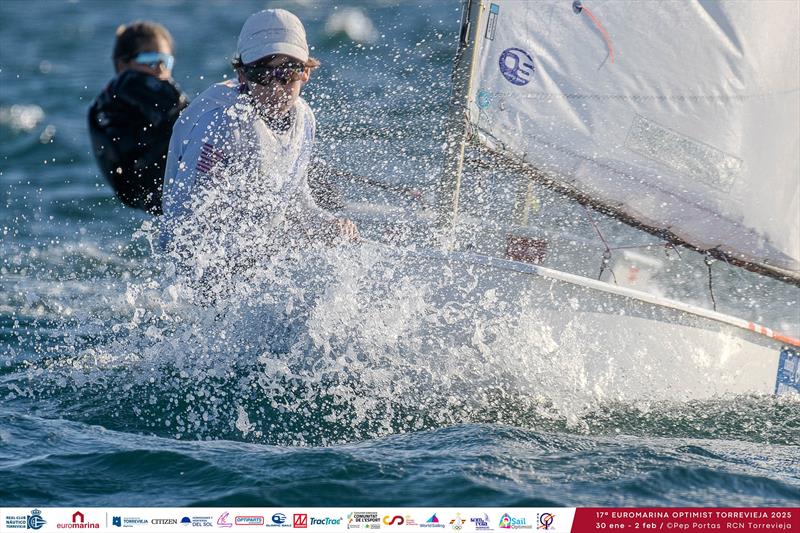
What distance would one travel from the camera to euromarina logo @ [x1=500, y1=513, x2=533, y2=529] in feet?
10.0

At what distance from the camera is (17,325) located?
5.02 m

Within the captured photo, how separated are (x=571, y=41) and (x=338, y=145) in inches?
64.8

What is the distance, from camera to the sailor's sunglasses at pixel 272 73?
163 inches

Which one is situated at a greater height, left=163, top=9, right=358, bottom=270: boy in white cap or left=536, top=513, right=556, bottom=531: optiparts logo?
left=163, top=9, right=358, bottom=270: boy in white cap

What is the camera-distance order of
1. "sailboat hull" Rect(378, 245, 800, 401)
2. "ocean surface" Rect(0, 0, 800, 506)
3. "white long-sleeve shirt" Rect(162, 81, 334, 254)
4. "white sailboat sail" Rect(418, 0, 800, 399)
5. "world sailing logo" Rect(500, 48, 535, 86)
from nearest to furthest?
"ocean surface" Rect(0, 0, 800, 506) → "sailboat hull" Rect(378, 245, 800, 401) → "white long-sleeve shirt" Rect(162, 81, 334, 254) → "white sailboat sail" Rect(418, 0, 800, 399) → "world sailing logo" Rect(500, 48, 535, 86)

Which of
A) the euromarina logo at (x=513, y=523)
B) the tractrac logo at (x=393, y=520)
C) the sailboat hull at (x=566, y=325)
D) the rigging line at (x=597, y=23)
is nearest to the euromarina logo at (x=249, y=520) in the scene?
the tractrac logo at (x=393, y=520)

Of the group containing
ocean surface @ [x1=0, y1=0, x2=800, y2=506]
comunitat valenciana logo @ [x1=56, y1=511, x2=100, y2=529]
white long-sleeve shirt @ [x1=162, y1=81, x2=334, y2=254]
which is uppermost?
white long-sleeve shirt @ [x1=162, y1=81, x2=334, y2=254]

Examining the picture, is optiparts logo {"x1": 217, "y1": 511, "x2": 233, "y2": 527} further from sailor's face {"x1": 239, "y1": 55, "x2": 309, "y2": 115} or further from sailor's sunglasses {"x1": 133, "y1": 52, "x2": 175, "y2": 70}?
sailor's sunglasses {"x1": 133, "y1": 52, "x2": 175, "y2": 70}

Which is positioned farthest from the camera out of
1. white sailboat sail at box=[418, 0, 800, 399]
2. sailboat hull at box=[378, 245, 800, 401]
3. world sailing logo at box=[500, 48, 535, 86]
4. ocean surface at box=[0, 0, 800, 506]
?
world sailing logo at box=[500, 48, 535, 86]

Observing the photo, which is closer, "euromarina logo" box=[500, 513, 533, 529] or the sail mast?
"euromarina logo" box=[500, 513, 533, 529]

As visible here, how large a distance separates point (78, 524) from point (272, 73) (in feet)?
6.00

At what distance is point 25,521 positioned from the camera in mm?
3031

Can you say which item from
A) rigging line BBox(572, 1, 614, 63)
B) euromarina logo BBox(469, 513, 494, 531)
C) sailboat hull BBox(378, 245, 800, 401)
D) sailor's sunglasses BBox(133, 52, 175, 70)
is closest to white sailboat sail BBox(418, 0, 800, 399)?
rigging line BBox(572, 1, 614, 63)

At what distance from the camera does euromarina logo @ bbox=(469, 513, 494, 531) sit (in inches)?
120
